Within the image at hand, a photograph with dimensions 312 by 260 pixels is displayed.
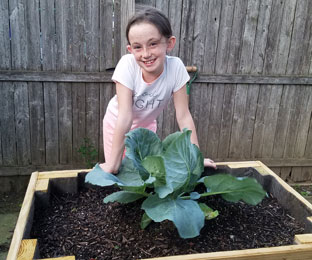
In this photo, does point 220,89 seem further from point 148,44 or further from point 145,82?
point 148,44

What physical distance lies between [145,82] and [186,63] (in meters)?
1.73

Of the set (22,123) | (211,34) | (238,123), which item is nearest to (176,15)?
(211,34)

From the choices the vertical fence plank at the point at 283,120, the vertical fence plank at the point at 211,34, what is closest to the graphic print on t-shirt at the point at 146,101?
the vertical fence plank at the point at 211,34

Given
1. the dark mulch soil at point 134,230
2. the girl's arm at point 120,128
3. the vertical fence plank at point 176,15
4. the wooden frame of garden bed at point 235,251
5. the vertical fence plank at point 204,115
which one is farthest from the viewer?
the vertical fence plank at point 204,115

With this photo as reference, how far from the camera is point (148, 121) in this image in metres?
1.95

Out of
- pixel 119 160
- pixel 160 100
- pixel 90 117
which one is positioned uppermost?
pixel 160 100

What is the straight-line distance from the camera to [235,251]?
95cm

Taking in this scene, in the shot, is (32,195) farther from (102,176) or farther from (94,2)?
(94,2)

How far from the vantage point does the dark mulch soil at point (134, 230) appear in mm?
1031

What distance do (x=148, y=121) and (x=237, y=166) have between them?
2.20 feet

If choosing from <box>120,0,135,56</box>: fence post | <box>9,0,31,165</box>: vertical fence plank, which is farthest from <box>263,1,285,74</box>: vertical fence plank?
<box>9,0,31,165</box>: vertical fence plank

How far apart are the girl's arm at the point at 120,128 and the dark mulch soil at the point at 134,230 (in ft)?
0.56

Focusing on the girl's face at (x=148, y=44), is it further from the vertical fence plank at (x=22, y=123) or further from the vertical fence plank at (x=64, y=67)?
the vertical fence plank at (x=22, y=123)

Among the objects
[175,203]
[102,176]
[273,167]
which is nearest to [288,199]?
[175,203]
